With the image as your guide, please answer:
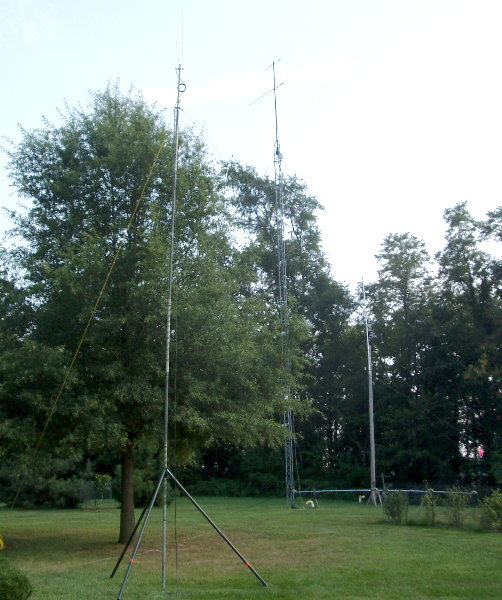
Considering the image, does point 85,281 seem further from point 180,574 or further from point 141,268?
point 180,574

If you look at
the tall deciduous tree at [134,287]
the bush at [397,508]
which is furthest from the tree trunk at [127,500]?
the bush at [397,508]

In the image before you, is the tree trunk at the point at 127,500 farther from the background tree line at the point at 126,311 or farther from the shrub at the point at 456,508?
the shrub at the point at 456,508

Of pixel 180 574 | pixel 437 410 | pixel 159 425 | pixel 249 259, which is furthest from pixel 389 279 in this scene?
pixel 180 574

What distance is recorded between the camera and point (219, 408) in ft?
50.3

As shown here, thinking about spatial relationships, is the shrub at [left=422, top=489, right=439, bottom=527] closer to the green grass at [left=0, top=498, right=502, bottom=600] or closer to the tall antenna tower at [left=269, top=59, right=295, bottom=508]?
the green grass at [left=0, top=498, right=502, bottom=600]

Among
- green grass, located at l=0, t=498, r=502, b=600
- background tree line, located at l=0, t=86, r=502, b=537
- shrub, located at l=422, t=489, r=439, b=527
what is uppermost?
background tree line, located at l=0, t=86, r=502, b=537

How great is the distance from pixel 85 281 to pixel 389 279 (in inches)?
1439

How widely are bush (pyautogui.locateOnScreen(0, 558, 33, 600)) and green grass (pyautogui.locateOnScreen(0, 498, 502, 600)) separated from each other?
2.07 meters

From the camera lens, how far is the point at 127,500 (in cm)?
1627

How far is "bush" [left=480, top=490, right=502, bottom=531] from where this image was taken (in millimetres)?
18578

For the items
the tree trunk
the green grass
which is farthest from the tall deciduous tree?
the green grass

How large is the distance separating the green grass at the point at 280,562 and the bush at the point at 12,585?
207cm

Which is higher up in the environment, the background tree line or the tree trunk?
the background tree line

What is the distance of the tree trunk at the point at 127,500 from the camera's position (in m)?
16.1
